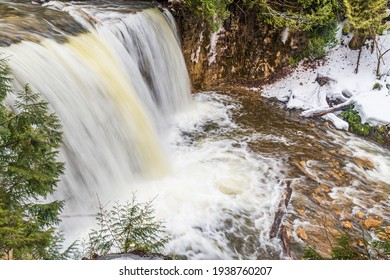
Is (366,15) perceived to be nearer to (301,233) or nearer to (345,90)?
(345,90)

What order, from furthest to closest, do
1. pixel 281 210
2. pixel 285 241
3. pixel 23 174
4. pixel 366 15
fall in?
A: pixel 366 15, pixel 281 210, pixel 285 241, pixel 23 174

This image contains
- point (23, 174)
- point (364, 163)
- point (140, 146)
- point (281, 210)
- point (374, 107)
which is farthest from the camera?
point (374, 107)

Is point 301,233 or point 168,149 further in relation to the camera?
point 168,149

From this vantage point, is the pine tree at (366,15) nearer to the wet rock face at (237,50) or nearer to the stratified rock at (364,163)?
the wet rock face at (237,50)

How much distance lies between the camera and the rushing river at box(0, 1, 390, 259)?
205 inches

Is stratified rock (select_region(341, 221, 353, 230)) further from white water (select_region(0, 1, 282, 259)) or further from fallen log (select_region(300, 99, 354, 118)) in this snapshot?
fallen log (select_region(300, 99, 354, 118))

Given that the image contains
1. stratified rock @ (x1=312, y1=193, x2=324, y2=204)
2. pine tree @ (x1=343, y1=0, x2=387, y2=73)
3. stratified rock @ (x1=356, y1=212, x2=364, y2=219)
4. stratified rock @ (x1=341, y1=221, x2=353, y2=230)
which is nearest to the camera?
stratified rock @ (x1=341, y1=221, x2=353, y2=230)

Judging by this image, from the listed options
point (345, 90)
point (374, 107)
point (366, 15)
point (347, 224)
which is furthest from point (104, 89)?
point (366, 15)

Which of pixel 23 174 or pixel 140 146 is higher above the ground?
pixel 23 174

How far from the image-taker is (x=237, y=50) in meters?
10.5

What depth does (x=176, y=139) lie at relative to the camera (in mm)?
7797

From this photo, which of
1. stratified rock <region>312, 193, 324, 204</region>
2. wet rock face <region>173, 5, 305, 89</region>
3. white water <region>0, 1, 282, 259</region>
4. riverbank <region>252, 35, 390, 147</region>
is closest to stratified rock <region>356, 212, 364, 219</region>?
stratified rock <region>312, 193, 324, 204</region>

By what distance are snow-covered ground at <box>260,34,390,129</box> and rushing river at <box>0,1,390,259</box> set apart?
3.05 ft

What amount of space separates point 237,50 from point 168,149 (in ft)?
15.9
